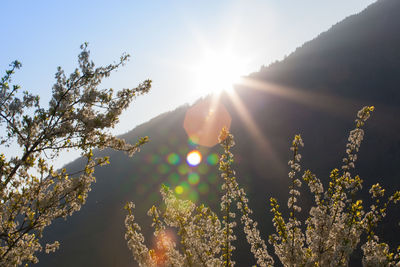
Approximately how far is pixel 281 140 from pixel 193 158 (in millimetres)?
18731

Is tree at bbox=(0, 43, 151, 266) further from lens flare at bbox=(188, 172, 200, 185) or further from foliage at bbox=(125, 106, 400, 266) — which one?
lens flare at bbox=(188, 172, 200, 185)

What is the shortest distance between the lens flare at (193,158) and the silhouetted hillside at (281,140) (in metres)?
1.23

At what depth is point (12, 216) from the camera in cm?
497

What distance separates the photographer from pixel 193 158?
57.3 metres

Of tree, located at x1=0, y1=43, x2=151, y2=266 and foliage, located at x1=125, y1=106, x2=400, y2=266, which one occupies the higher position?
tree, located at x1=0, y1=43, x2=151, y2=266

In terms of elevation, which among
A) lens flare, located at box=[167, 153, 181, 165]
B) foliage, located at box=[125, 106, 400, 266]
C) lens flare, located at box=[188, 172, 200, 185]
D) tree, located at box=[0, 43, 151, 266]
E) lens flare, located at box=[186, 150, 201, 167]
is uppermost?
lens flare, located at box=[167, 153, 181, 165]

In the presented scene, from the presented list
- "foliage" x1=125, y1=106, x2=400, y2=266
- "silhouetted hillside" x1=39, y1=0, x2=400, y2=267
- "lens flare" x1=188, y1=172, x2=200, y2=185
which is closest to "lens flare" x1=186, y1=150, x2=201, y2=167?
"silhouetted hillside" x1=39, y1=0, x2=400, y2=267

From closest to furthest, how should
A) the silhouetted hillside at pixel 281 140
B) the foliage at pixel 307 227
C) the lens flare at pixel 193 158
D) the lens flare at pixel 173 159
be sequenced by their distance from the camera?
the foliage at pixel 307 227 → the silhouetted hillside at pixel 281 140 → the lens flare at pixel 193 158 → the lens flare at pixel 173 159

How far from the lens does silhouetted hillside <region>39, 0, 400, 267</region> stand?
4003 centimetres

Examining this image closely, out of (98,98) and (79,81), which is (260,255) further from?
(79,81)

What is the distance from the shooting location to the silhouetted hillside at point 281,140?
40031 millimetres

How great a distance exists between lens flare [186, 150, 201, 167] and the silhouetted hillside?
1.23 metres

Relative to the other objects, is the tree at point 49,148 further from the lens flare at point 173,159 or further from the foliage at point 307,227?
the lens flare at point 173,159

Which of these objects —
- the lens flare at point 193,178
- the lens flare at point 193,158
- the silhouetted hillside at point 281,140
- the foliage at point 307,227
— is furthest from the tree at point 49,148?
the lens flare at point 193,158
